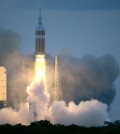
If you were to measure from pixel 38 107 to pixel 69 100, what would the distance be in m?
12.4

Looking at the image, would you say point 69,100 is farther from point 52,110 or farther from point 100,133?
point 100,133

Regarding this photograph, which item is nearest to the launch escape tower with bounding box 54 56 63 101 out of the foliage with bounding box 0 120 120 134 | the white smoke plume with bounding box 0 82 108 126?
the white smoke plume with bounding box 0 82 108 126

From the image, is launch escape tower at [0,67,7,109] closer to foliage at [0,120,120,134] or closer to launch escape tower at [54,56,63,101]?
launch escape tower at [54,56,63,101]

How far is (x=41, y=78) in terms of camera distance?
125m

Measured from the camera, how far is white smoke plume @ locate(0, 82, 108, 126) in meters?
120

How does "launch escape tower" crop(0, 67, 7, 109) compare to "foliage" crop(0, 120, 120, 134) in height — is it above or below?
above

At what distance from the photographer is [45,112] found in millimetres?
122125

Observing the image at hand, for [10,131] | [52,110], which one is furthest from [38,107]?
[10,131]

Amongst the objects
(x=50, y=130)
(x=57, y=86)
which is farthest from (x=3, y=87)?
(x=50, y=130)

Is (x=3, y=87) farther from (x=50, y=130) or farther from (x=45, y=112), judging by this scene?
(x=50, y=130)

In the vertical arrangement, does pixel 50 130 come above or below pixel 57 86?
below

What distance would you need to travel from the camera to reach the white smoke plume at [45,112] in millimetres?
120500

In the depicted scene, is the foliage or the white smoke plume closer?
the foliage

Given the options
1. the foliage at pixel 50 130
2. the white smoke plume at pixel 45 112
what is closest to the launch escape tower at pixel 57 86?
the white smoke plume at pixel 45 112
